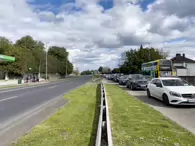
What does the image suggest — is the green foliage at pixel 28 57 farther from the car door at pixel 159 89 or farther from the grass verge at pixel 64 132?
the grass verge at pixel 64 132

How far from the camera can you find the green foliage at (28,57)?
4950 cm

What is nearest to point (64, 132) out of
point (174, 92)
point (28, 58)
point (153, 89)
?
point (174, 92)

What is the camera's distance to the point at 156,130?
5527mm

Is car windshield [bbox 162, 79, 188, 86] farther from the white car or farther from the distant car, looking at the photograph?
the distant car

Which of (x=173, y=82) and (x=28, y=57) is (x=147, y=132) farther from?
(x=28, y=57)

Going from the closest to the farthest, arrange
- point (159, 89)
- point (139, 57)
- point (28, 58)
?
point (159, 89) → point (28, 58) → point (139, 57)

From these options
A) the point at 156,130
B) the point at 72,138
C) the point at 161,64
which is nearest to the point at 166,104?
the point at 156,130

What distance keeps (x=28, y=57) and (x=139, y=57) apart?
35.2 m

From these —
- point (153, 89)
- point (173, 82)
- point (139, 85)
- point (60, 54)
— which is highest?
point (60, 54)

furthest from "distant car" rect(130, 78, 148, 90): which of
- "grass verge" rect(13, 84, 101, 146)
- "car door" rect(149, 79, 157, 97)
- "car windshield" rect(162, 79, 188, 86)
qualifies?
"grass verge" rect(13, 84, 101, 146)

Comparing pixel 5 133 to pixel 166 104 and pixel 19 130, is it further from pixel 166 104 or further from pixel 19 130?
pixel 166 104

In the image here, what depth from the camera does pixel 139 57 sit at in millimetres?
63750

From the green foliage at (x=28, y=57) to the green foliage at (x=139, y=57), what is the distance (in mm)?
30160

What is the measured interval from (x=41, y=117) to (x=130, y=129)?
12.3 ft
